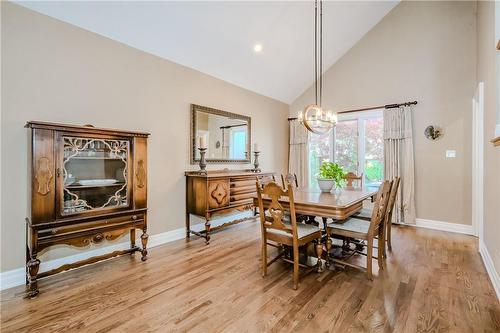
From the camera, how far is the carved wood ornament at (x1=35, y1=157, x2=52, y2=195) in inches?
85.5

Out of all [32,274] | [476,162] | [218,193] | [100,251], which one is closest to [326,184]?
[218,193]

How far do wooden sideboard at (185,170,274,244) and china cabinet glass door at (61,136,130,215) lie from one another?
1.07m

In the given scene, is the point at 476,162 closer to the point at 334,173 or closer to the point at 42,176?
the point at 334,173

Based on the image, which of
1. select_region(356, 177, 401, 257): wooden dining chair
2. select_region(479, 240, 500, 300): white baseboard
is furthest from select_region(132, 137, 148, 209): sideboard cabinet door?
select_region(479, 240, 500, 300): white baseboard

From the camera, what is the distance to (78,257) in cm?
277

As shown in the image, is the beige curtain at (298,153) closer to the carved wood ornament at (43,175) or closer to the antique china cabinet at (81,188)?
the antique china cabinet at (81,188)

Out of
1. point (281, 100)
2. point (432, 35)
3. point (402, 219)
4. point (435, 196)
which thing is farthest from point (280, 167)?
point (432, 35)

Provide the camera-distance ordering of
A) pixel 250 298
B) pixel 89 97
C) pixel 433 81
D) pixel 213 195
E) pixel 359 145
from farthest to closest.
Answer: pixel 359 145
pixel 433 81
pixel 213 195
pixel 89 97
pixel 250 298

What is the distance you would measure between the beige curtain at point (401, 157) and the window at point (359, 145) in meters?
0.29

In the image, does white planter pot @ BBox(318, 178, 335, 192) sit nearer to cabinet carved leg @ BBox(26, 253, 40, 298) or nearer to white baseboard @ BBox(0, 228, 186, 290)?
white baseboard @ BBox(0, 228, 186, 290)

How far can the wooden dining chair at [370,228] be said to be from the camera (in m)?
2.35

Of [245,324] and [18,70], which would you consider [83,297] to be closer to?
[245,324]

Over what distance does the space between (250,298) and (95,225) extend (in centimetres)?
175

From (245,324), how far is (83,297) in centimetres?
148
